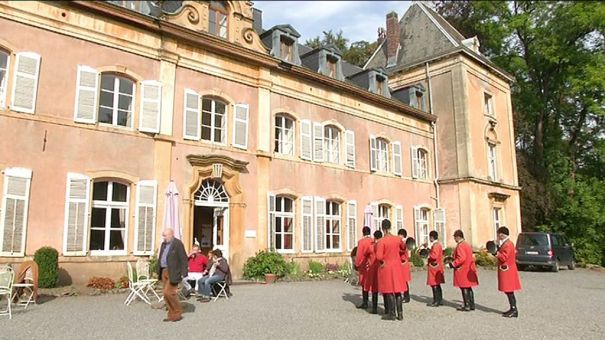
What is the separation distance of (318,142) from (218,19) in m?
5.42

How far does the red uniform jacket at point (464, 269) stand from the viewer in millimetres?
9141

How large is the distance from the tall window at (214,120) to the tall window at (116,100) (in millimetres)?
2310

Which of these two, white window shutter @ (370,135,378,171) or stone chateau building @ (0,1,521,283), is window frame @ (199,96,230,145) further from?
white window shutter @ (370,135,378,171)

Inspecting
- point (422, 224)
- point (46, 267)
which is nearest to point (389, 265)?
point (46, 267)

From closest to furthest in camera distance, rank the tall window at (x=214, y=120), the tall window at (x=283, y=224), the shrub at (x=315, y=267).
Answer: the tall window at (x=214, y=120) → the shrub at (x=315, y=267) → the tall window at (x=283, y=224)

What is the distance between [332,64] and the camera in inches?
742

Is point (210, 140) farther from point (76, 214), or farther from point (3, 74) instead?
point (3, 74)

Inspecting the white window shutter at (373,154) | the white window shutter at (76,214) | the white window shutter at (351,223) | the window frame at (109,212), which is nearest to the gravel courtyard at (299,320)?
the white window shutter at (76,214)

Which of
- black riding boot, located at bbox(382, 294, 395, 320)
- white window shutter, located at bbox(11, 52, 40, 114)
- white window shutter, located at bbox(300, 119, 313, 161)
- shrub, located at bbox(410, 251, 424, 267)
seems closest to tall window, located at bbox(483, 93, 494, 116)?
shrub, located at bbox(410, 251, 424, 267)

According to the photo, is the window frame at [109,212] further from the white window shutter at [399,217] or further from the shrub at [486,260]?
the shrub at [486,260]

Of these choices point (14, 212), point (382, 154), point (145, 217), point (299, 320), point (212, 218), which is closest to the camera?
point (299, 320)

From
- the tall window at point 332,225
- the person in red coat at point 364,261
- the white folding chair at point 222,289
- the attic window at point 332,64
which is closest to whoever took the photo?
the person in red coat at point 364,261

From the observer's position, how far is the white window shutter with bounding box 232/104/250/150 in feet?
48.0

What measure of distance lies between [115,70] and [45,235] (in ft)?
14.5
